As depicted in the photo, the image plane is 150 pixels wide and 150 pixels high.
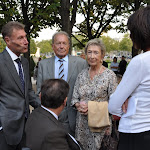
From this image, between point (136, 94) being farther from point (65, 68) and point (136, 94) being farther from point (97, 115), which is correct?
point (65, 68)

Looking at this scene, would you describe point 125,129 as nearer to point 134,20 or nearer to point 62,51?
point 134,20

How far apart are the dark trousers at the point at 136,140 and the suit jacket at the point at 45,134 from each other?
49cm

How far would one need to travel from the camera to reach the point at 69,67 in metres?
3.12

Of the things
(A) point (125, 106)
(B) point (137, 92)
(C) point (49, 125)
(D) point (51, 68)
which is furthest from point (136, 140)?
(D) point (51, 68)

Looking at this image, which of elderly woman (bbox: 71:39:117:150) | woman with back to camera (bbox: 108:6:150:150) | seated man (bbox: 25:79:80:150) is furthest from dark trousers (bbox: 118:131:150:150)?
elderly woman (bbox: 71:39:117:150)

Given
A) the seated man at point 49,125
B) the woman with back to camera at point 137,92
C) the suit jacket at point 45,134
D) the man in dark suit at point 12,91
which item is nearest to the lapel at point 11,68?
the man in dark suit at point 12,91

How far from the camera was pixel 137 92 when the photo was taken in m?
1.50

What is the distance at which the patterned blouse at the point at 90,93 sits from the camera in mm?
2754

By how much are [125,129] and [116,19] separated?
48.7ft

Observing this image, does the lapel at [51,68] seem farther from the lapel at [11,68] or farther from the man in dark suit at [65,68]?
the lapel at [11,68]

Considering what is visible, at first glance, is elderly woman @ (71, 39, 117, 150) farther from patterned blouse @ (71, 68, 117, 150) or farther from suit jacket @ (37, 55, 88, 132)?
suit jacket @ (37, 55, 88, 132)

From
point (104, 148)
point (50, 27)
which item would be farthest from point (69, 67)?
point (50, 27)

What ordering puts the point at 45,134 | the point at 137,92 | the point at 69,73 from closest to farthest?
the point at 137,92 → the point at 45,134 → the point at 69,73

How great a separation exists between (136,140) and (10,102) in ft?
4.83
